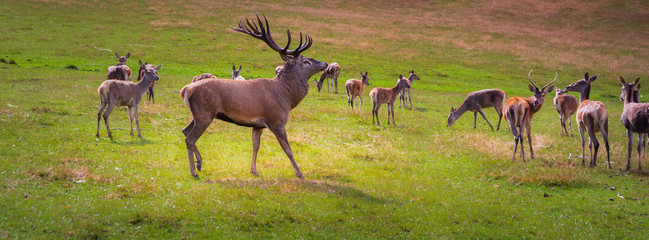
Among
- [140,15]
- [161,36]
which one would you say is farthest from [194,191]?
[140,15]

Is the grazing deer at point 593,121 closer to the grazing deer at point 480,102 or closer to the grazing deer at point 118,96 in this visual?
the grazing deer at point 480,102

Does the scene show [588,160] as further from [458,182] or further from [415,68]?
[415,68]

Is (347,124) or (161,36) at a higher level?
(161,36)

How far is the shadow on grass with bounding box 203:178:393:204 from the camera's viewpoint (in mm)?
9766

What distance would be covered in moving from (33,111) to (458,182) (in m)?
13.5

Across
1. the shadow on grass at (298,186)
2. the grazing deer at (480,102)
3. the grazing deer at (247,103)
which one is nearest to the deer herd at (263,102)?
the grazing deer at (247,103)

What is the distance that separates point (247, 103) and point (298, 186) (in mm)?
2061

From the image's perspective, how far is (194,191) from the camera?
9.27 meters

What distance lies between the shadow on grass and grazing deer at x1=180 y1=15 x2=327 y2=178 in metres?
0.69

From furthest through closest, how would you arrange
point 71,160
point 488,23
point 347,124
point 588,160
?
point 488,23 < point 347,124 < point 588,160 < point 71,160

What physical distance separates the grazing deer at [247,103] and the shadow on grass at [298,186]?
69cm

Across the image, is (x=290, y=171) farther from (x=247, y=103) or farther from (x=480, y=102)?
(x=480, y=102)

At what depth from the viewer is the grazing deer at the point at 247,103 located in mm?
10227

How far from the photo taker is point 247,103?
1056 centimetres
